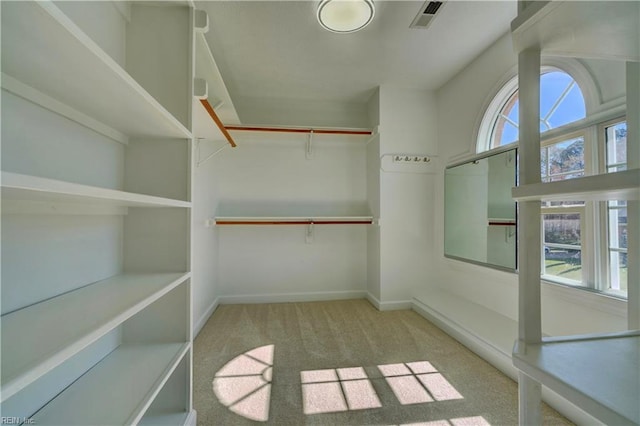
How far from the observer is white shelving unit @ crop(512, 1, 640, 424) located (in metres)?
0.43

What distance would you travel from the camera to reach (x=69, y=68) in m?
0.71

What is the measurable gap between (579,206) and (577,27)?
167cm

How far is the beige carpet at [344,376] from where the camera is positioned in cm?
142

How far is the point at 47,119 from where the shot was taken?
90cm

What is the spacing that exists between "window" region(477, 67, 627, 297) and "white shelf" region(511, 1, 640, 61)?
0.87m

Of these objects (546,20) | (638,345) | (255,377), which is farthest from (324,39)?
(255,377)

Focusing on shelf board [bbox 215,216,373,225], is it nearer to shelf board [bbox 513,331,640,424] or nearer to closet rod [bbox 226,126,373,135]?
closet rod [bbox 226,126,373,135]

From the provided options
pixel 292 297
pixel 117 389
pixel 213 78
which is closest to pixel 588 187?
pixel 117 389

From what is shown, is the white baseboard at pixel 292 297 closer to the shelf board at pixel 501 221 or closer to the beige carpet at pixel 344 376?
the beige carpet at pixel 344 376

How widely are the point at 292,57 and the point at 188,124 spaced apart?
1595 millimetres

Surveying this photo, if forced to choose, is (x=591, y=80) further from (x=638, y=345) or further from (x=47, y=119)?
(x=47, y=119)

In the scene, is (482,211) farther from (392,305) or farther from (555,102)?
(392,305)

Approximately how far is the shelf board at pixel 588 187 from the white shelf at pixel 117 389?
1231 mm

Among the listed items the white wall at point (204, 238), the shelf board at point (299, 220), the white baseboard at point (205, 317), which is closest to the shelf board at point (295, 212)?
the shelf board at point (299, 220)
